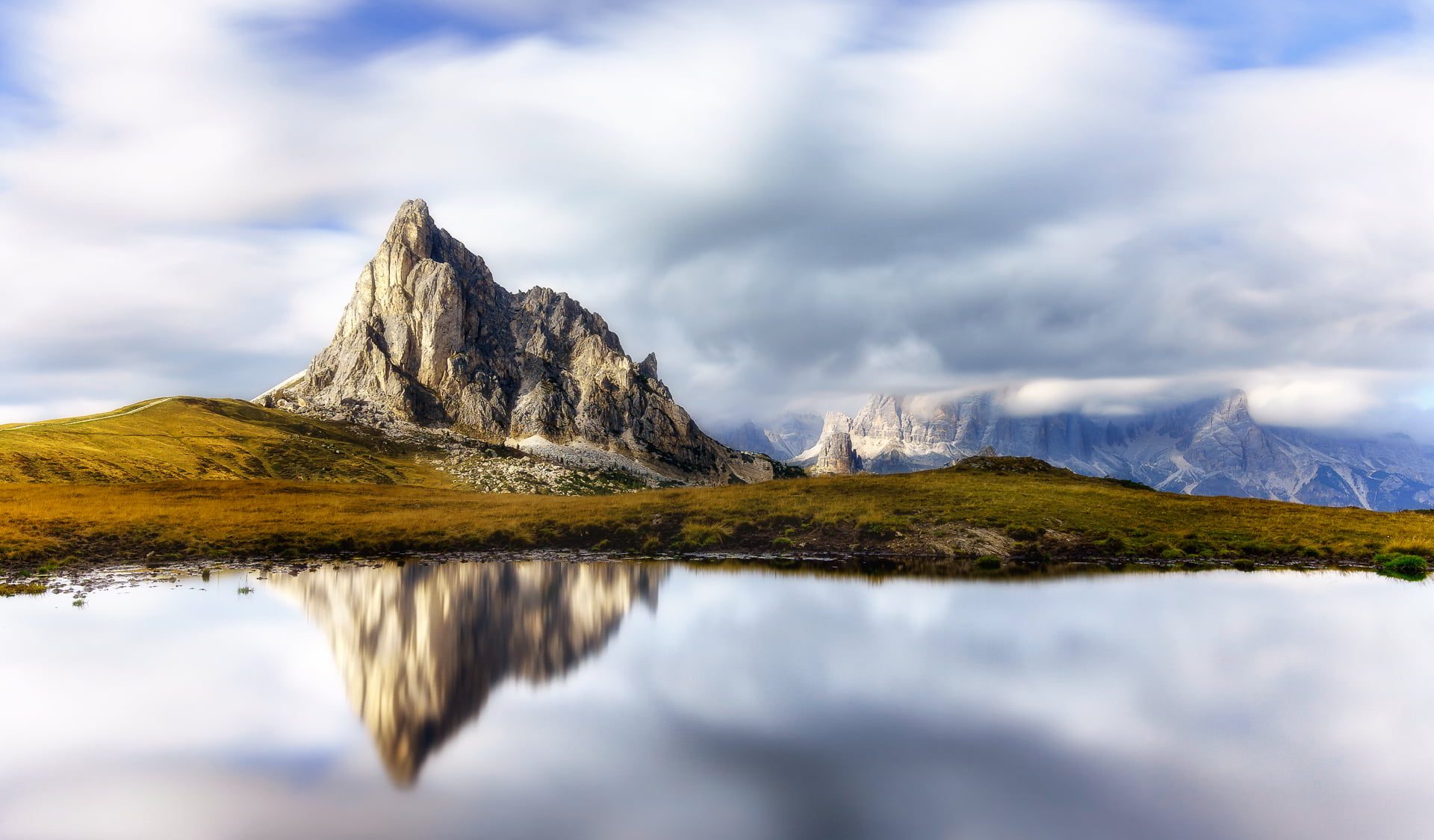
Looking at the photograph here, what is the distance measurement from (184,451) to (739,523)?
404ft

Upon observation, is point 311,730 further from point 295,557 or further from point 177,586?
point 295,557

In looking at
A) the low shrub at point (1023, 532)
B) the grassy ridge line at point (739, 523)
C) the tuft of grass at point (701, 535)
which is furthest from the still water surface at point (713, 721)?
the tuft of grass at point (701, 535)

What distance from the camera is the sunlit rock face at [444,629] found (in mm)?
18344

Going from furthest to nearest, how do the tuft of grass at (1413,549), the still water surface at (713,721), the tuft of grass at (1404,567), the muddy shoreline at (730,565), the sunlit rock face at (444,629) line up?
the tuft of grass at (1413,549) → the tuft of grass at (1404,567) → the muddy shoreline at (730,565) → the sunlit rock face at (444,629) → the still water surface at (713,721)

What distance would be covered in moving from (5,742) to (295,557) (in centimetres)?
3853

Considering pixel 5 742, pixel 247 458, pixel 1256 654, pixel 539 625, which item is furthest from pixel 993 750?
pixel 247 458

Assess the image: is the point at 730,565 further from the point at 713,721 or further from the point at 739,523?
the point at 713,721

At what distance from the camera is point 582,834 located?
12.3 m

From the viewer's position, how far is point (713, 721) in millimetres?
18000

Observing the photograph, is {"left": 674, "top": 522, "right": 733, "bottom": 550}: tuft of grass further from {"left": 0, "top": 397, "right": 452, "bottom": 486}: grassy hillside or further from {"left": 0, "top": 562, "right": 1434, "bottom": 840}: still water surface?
{"left": 0, "top": 397, "right": 452, "bottom": 486}: grassy hillside

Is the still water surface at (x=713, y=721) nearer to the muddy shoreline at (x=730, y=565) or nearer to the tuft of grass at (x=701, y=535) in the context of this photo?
the muddy shoreline at (x=730, y=565)

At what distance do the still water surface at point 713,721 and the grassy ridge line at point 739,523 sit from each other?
22568mm

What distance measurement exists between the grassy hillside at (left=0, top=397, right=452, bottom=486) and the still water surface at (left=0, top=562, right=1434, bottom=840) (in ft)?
299

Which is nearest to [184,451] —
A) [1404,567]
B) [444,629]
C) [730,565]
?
[730,565]
